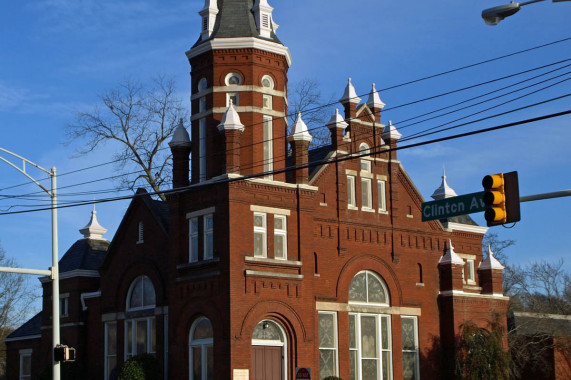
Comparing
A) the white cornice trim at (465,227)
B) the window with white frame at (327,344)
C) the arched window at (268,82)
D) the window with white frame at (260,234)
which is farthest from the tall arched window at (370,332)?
the arched window at (268,82)

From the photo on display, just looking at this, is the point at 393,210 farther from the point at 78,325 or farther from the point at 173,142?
the point at 78,325

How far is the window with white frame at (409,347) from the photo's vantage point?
3778 centimetres

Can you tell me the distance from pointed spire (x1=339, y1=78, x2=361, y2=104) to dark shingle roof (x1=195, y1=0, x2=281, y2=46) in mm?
3713

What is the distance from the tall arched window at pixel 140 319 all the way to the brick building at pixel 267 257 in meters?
0.08

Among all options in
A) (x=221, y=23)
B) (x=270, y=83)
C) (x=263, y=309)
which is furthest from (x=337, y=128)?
(x=263, y=309)

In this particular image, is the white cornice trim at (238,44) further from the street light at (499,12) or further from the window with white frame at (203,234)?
the street light at (499,12)

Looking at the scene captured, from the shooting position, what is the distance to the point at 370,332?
36.8 metres

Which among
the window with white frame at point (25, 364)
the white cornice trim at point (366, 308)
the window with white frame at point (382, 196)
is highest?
the window with white frame at point (382, 196)

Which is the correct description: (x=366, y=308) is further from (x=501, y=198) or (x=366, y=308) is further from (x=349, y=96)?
(x=501, y=198)

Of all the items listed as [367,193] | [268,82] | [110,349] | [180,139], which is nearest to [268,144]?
[268,82]

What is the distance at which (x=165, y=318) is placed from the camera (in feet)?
118

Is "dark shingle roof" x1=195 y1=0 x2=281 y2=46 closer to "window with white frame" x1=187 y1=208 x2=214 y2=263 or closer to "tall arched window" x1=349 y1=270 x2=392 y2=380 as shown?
"window with white frame" x1=187 y1=208 x2=214 y2=263

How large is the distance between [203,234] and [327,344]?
670 cm

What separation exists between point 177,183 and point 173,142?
1.68 m
